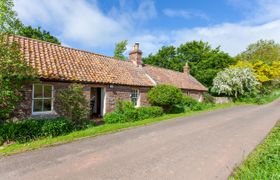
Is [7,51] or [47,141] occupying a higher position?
[7,51]

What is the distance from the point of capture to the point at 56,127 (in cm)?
985

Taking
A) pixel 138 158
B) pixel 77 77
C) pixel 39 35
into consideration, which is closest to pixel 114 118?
pixel 77 77

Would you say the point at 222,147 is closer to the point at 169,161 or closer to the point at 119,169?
the point at 169,161

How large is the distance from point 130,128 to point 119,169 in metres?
5.92

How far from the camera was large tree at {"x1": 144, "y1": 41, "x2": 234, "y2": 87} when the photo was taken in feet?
129

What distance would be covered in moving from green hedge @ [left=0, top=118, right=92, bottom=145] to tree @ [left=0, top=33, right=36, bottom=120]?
2.71 feet

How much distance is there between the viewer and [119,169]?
20.2 ft

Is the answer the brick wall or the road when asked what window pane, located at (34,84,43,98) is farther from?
the road

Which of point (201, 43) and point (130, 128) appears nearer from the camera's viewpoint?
point (130, 128)

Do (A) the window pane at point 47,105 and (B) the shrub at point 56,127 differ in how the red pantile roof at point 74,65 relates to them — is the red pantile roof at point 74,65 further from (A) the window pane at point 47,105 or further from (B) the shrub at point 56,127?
(B) the shrub at point 56,127

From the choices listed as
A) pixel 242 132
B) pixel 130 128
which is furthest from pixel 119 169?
pixel 242 132

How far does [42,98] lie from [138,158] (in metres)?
6.90

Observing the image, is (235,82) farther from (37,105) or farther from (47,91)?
(37,105)

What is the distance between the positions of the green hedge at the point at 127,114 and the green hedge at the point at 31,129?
3.38 meters
